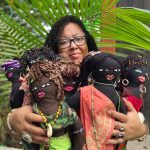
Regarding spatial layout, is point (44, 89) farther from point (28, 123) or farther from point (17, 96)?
point (17, 96)

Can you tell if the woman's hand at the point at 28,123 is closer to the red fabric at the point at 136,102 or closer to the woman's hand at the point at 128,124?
the woman's hand at the point at 128,124

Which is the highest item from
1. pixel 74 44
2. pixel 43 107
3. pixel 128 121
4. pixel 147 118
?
pixel 74 44

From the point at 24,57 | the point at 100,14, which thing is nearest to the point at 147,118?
the point at 100,14

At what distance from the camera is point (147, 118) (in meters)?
4.91

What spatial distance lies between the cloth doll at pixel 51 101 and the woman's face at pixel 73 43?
39 centimetres

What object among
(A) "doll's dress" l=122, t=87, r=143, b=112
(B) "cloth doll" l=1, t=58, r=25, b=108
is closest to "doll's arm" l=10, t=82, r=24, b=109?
(B) "cloth doll" l=1, t=58, r=25, b=108

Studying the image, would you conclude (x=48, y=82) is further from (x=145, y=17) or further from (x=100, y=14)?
(x=100, y=14)

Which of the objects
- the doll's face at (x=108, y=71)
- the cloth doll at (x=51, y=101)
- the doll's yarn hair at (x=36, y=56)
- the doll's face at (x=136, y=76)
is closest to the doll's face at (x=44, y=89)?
the cloth doll at (x=51, y=101)

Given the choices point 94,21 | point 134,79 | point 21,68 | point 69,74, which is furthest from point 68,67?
point 94,21

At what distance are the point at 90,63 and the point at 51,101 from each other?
10.9 inches

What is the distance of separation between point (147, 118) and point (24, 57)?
320 centimetres

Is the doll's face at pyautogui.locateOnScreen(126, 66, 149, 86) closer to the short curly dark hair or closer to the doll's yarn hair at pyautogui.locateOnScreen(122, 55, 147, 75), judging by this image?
the doll's yarn hair at pyautogui.locateOnScreen(122, 55, 147, 75)

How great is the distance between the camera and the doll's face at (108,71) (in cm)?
189

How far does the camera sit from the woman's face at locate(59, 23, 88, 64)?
2.21 m
